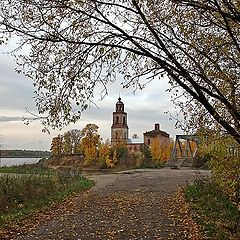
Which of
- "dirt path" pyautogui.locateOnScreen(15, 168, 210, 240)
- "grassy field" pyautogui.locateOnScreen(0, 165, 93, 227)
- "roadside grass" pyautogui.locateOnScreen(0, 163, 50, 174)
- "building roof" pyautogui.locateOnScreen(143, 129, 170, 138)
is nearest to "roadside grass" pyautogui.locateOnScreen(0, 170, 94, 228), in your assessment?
"grassy field" pyautogui.locateOnScreen(0, 165, 93, 227)

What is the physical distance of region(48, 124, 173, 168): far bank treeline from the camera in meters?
49.3

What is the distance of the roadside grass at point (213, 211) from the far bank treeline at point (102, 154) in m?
29.5

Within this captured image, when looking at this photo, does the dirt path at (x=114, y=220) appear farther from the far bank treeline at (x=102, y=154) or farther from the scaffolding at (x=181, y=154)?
the far bank treeline at (x=102, y=154)

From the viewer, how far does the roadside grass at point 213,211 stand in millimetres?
9633

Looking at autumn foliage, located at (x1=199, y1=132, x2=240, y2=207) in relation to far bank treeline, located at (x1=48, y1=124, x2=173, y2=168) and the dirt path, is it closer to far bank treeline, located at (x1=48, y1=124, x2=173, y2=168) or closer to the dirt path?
the dirt path

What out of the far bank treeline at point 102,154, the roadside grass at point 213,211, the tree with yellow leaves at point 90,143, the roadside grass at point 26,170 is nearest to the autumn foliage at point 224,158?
the roadside grass at point 213,211

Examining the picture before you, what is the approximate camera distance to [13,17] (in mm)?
8391

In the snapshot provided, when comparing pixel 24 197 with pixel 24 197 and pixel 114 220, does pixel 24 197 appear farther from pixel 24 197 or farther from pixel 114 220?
pixel 114 220

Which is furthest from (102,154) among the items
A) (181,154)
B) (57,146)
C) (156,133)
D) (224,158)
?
(224,158)

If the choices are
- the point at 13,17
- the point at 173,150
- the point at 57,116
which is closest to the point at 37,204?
the point at 57,116

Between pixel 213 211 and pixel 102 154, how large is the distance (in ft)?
127

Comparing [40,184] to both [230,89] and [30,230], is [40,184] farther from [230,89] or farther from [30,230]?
[230,89]

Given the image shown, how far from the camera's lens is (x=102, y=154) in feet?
170

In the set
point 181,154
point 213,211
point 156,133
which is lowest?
point 213,211
